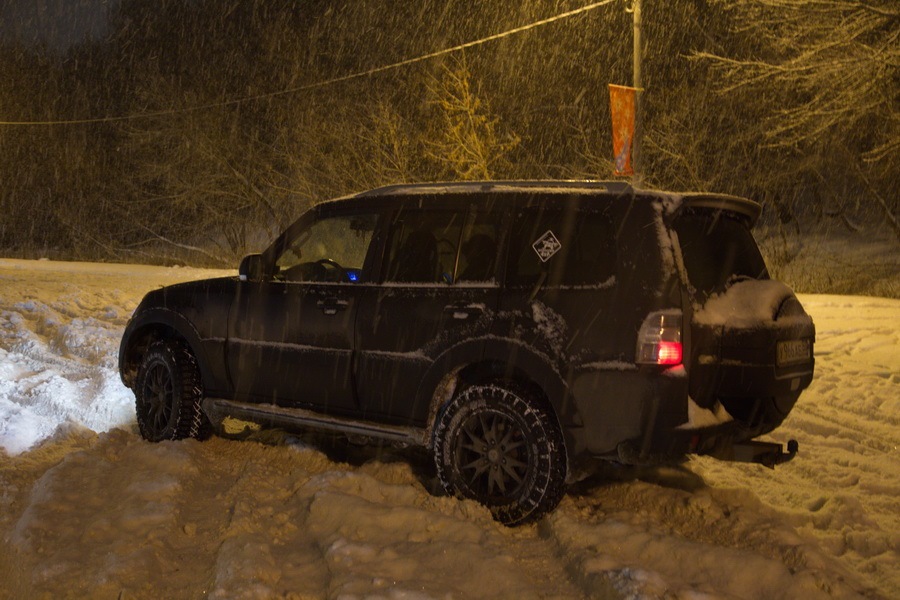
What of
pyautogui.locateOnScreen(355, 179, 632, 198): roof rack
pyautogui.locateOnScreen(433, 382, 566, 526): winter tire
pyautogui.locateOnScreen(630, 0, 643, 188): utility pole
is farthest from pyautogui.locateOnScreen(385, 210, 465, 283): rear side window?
pyautogui.locateOnScreen(630, 0, 643, 188): utility pole

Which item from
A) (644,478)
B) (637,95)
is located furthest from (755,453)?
(637,95)

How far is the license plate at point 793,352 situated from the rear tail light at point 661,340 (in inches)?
34.8

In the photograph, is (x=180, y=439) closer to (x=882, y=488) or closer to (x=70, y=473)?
(x=70, y=473)

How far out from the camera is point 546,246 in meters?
5.12

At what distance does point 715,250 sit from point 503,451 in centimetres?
169

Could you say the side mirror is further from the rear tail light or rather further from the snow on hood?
the snow on hood

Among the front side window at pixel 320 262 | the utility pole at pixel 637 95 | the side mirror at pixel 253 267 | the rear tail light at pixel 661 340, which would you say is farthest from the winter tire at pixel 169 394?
the utility pole at pixel 637 95

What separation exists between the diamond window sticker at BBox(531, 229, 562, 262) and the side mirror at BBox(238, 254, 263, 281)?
7.19 ft

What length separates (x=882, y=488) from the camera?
5.75 meters

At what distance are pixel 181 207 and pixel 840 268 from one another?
29292mm

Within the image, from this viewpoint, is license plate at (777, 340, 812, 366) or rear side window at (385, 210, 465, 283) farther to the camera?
rear side window at (385, 210, 465, 283)

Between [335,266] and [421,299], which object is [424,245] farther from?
[335,266]

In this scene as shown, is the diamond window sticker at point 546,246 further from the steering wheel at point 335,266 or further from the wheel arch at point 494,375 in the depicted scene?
the steering wheel at point 335,266

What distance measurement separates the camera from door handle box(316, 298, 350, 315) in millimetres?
5805
